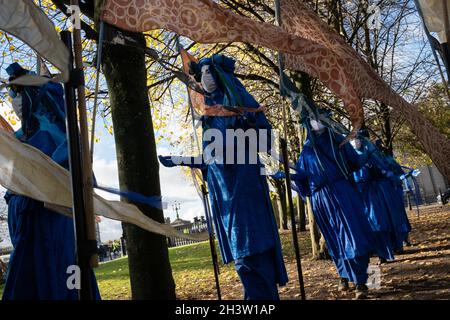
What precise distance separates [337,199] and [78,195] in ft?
14.6

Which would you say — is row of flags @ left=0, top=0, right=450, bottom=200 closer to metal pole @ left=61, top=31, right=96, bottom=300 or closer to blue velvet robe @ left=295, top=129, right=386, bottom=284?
metal pole @ left=61, top=31, right=96, bottom=300

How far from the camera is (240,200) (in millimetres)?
4465

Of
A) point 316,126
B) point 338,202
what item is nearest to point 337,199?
point 338,202

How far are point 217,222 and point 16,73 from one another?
2.07 meters

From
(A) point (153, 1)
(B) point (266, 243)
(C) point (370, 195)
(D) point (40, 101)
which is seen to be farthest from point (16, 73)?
(C) point (370, 195)

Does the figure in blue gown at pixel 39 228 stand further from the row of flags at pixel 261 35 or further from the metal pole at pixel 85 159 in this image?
the row of flags at pixel 261 35

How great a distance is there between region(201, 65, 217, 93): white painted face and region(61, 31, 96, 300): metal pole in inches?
90.3

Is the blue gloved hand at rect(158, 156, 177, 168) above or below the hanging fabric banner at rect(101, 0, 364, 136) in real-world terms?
below

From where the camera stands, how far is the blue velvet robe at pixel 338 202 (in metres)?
6.30

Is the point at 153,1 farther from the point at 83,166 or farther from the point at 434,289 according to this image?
the point at 434,289

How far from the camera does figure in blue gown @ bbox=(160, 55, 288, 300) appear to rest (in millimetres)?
4367

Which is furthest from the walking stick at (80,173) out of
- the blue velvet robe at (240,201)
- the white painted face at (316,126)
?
the white painted face at (316,126)

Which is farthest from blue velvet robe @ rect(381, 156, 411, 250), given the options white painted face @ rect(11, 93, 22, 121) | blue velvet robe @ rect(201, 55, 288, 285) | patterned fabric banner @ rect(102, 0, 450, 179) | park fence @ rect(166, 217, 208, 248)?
white painted face @ rect(11, 93, 22, 121)

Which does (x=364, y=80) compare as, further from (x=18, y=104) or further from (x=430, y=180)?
(x=430, y=180)
